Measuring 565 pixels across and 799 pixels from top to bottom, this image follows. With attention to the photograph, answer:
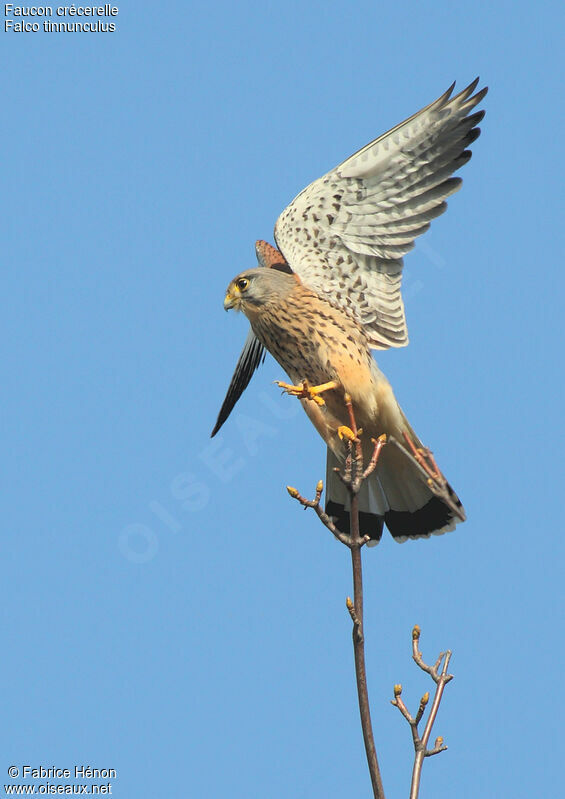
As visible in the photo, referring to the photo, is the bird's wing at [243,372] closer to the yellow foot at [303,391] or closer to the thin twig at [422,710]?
the yellow foot at [303,391]

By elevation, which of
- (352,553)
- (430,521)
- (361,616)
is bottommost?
(361,616)

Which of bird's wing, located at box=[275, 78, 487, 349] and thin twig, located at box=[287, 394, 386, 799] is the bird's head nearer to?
bird's wing, located at box=[275, 78, 487, 349]

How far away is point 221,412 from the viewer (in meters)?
5.00

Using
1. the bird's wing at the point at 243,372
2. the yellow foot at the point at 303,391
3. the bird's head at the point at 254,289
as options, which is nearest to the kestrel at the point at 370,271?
the bird's head at the point at 254,289

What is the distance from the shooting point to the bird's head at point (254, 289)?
13.7 ft

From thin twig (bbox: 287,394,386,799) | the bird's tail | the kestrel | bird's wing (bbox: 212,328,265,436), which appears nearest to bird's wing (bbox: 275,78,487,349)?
the kestrel

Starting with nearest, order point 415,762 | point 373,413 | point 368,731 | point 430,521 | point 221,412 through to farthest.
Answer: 1. point 368,731
2. point 415,762
3. point 373,413
4. point 430,521
5. point 221,412

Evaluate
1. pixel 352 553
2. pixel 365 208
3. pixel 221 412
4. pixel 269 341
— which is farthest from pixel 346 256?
pixel 352 553

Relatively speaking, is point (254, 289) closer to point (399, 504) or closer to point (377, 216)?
point (377, 216)

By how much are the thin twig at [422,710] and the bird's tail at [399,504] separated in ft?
4.69

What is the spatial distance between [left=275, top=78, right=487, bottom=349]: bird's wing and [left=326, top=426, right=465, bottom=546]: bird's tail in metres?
0.53

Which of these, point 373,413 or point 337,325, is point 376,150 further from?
point 373,413

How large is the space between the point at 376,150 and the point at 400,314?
711 mm

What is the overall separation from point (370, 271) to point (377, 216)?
0.78 ft
